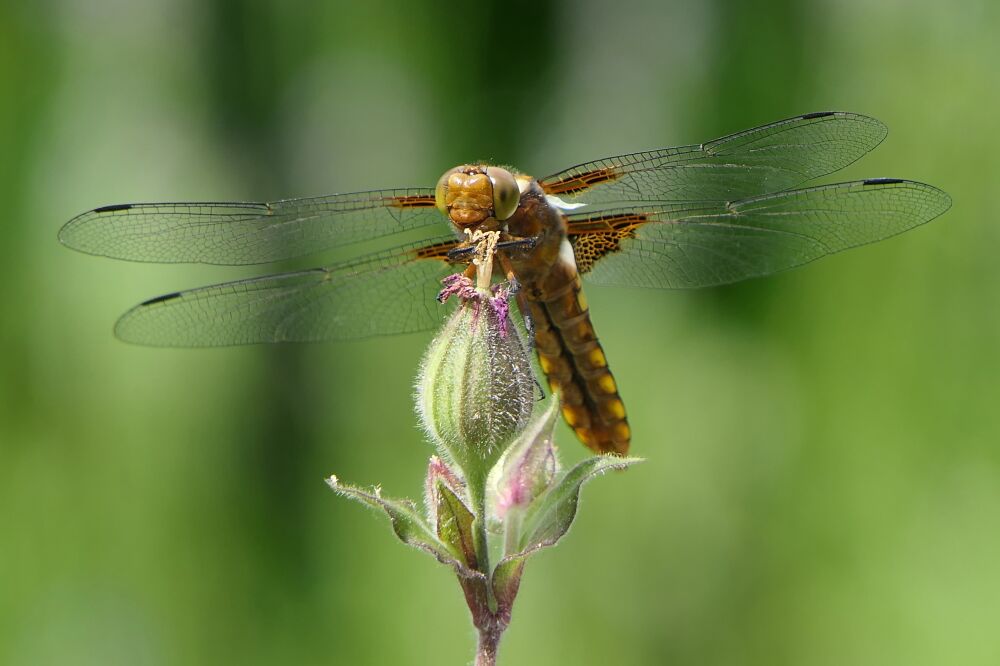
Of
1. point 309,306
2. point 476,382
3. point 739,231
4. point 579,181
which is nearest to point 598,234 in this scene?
point 579,181

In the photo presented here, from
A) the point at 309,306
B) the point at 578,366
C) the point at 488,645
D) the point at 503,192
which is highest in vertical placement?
the point at 503,192

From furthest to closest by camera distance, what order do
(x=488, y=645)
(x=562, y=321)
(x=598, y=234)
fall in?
(x=598, y=234) → (x=562, y=321) → (x=488, y=645)

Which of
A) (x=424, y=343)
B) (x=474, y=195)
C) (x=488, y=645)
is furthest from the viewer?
(x=424, y=343)

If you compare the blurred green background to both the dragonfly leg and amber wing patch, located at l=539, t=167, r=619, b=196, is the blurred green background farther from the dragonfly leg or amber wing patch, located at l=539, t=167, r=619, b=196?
the dragonfly leg

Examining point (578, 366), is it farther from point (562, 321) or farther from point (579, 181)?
point (579, 181)

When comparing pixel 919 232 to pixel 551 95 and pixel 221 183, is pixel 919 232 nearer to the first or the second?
pixel 551 95

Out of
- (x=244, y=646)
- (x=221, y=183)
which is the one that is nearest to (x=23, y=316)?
(x=221, y=183)

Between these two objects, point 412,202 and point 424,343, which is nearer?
point 412,202

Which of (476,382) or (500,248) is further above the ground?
(500,248)
